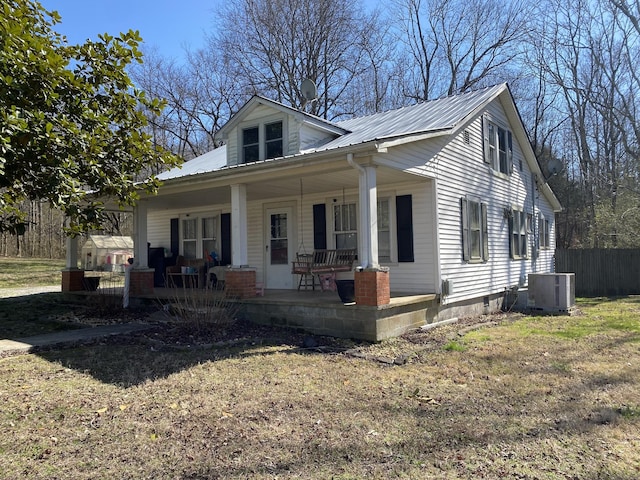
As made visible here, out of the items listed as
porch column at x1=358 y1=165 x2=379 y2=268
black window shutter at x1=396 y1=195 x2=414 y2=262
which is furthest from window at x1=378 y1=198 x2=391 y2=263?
porch column at x1=358 y1=165 x2=379 y2=268

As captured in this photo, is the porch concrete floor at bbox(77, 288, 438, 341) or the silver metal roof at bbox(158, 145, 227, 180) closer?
the porch concrete floor at bbox(77, 288, 438, 341)

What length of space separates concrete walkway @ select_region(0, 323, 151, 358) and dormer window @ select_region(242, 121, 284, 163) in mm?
4230

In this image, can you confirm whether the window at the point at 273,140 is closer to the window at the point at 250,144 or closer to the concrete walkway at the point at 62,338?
the window at the point at 250,144

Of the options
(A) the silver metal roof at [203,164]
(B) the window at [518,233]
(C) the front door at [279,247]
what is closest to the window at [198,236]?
(A) the silver metal roof at [203,164]

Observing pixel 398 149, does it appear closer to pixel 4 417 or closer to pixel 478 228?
pixel 478 228

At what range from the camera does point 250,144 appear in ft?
34.4

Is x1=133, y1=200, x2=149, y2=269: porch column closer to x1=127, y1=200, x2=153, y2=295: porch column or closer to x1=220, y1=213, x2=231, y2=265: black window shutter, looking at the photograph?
x1=127, y1=200, x2=153, y2=295: porch column

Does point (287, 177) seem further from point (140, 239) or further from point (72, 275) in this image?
point (72, 275)

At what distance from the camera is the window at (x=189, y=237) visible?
43.8 feet

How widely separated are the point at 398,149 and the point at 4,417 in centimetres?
628

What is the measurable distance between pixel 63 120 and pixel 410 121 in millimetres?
7617

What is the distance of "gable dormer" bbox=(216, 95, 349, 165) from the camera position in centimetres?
984

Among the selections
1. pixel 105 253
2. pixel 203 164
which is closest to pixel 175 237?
pixel 203 164

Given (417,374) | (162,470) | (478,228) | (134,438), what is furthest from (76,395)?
(478,228)
